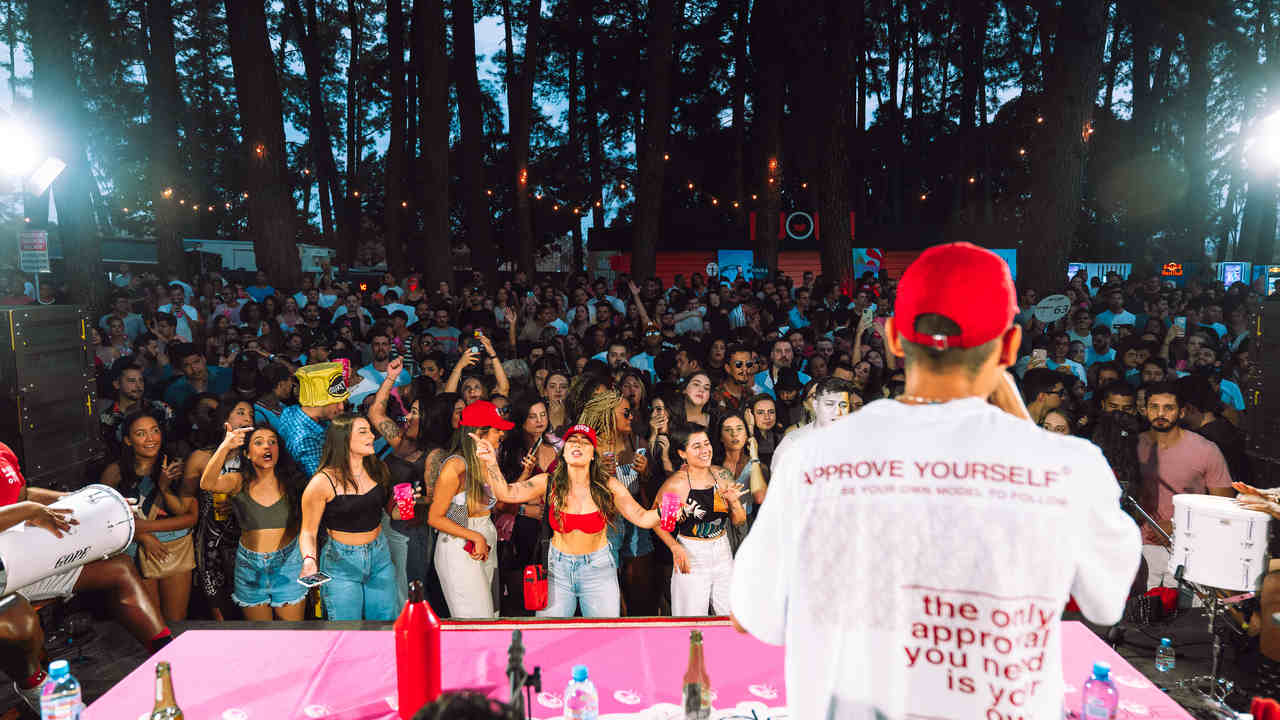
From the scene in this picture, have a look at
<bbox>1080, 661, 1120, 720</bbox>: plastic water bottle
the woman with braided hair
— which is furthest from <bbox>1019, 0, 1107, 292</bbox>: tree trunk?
<bbox>1080, 661, 1120, 720</bbox>: plastic water bottle

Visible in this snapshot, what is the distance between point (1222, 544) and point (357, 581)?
4408 mm

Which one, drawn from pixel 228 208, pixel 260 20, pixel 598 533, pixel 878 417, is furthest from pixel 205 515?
pixel 228 208

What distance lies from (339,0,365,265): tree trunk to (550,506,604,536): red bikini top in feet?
79.7

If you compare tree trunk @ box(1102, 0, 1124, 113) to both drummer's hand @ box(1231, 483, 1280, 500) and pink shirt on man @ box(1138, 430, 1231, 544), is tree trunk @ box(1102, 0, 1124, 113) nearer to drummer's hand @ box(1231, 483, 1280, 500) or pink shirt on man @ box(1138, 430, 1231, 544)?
pink shirt on man @ box(1138, 430, 1231, 544)

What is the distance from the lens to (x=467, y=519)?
4.42 meters

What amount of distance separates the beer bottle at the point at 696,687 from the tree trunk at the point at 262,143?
1169cm

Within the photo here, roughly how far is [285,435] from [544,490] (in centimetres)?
205

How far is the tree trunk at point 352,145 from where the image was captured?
27.9m

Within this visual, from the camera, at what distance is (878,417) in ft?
4.81

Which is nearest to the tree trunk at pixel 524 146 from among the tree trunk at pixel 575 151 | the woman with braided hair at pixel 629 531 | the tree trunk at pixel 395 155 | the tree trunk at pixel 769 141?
the tree trunk at pixel 395 155

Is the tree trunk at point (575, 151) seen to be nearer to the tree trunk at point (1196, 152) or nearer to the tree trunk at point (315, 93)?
the tree trunk at point (315, 93)

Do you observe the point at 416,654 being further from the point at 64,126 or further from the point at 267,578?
the point at 64,126

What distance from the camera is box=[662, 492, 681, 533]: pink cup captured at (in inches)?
162

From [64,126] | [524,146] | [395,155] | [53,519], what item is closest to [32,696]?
[53,519]
